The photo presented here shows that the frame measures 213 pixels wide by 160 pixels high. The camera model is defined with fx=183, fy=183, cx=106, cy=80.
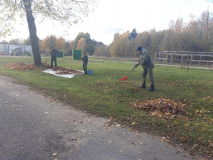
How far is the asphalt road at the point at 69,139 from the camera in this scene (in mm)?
3777

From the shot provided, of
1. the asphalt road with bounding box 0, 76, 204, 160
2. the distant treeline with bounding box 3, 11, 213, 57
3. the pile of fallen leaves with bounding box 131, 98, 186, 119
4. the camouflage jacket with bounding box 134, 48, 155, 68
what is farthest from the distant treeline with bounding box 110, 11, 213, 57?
the asphalt road with bounding box 0, 76, 204, 160

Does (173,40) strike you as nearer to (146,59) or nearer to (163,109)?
(146,59)

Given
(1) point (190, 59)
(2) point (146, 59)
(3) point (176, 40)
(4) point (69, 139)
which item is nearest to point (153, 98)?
(2) point (146, 59)

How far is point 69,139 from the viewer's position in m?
4.43

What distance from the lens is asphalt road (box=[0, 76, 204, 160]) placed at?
3777 mm

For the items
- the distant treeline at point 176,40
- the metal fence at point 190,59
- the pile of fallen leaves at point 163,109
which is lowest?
the pile of fallen leaves at point 163,109

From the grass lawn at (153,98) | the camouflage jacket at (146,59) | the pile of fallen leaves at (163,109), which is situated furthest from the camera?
the camouflage jacket at (146,59)

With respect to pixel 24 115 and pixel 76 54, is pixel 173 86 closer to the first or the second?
pixel 24 115

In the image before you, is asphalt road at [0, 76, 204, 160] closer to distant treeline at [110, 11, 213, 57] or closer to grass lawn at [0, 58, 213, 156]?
grass lawn at [0, 58, 213, 156]

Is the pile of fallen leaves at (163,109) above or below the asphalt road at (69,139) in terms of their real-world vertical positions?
above

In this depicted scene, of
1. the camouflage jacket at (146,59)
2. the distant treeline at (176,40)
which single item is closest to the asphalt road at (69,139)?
the camouflage jacket at (146,59)

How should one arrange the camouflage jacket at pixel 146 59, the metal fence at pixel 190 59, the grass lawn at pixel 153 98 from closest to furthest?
the grass lawn at pixel 153 98 → the camouflage jacket at pixel 146 59 → the metal fence at pixel 190 59

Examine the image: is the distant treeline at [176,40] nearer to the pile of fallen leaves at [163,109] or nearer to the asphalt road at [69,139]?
the pile of fallen leaves at [163,109]

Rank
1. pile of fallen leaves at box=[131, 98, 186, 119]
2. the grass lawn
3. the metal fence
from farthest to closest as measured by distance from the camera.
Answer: the metal fence, pile of fallen leaves at box=[131, 98, 186, 119], the grass lawn
